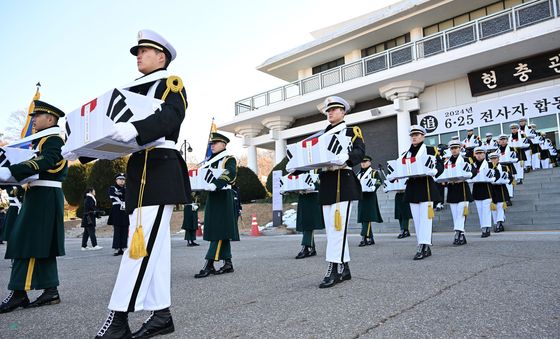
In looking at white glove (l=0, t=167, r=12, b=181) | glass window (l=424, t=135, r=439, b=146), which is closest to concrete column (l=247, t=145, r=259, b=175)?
glass window (l=424, t=135, r=439, b=146)

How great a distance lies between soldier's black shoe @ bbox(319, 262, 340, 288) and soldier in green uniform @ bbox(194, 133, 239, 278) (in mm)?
1886

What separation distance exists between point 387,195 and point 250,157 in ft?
49.3

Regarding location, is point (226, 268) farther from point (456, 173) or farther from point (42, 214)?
point (456, 173)

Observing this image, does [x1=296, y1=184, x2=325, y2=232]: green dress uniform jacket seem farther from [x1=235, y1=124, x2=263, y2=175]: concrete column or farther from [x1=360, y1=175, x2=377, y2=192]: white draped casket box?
[x1=235, y1=124, x2=263, y2=175]: concrete column

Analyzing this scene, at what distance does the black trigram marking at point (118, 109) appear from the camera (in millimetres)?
2658

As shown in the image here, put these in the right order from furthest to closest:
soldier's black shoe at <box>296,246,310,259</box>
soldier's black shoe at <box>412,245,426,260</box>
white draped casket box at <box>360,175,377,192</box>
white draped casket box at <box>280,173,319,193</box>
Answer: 1. white draped casket box at <box>360,175,377,192</box>
2. white draped casket box at <box>280,173,319,193</box>
3. soldier's black shoe at <box>296,246,310,259</box>
4. soldier's black shoe at <box>412,245,426,260</box>

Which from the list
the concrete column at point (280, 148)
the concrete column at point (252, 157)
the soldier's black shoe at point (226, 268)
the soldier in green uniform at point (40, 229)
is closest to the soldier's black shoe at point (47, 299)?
the soldier in green uniform at point (40, 229)

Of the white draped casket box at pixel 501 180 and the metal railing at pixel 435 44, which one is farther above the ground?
the metal railing at pixel 435 44

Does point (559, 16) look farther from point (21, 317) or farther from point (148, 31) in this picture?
point (21, 317)

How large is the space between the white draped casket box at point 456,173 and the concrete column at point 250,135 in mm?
21940

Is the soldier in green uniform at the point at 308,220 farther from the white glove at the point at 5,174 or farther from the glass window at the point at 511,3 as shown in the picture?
the glass window at the point at 511,3

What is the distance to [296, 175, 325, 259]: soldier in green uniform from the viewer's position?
25.4ft

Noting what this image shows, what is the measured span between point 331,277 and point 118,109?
111 inches

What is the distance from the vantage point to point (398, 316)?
9.79 feet
